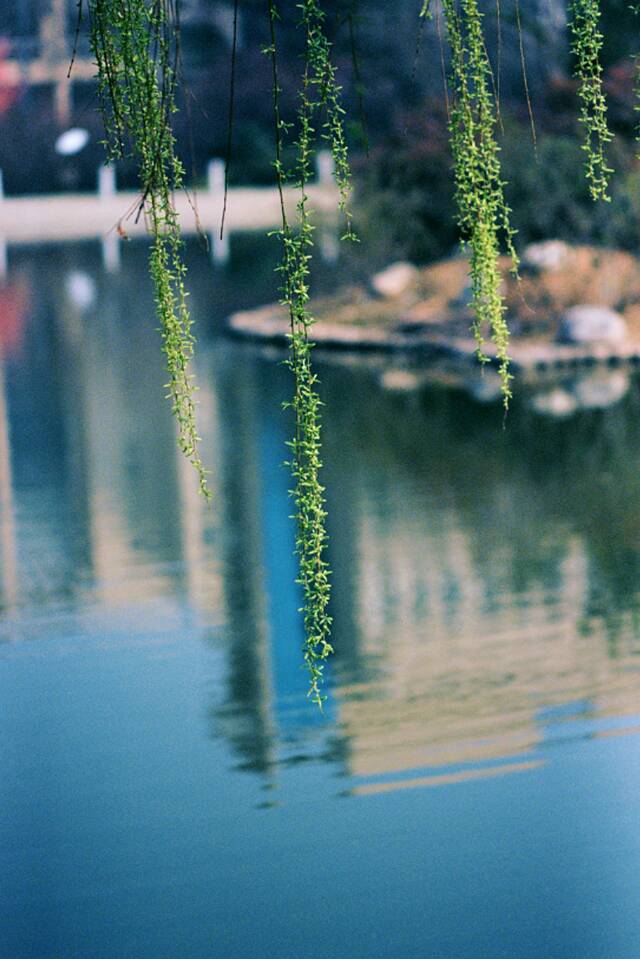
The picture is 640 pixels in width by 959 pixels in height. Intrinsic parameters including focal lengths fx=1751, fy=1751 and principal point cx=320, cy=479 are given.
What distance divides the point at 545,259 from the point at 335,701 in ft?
36.6

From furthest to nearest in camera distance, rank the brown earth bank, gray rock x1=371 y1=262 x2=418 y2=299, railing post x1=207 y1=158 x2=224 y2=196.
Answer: railing post x1=207 y1=158 x2=224 y2=196 → gray rock x1=371 y1=262 x2=418 y2=299 → the brown earth bank

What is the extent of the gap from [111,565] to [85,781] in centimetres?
293

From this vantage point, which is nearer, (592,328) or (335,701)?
(335,701)

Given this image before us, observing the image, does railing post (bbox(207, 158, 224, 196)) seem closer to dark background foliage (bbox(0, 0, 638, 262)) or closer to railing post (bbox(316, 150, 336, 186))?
dark background foliage (bbox(0, 0, 638, 262))

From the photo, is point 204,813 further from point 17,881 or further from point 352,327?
point 352,327

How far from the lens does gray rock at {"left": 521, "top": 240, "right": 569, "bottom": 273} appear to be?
56.5 ft

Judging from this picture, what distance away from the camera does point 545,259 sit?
1727 cm

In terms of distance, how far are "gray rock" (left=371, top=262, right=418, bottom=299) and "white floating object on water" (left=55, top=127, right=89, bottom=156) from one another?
55.5 ft

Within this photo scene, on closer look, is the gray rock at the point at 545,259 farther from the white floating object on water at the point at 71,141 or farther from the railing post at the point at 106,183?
the white floating object on water at the point at 71,141

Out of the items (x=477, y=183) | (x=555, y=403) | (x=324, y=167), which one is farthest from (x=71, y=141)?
(x=477, y=183)

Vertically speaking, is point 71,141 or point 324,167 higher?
point 71,141

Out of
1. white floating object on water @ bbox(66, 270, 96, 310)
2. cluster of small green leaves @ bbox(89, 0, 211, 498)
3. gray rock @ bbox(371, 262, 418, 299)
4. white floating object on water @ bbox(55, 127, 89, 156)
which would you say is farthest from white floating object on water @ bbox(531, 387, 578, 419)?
white floating object on water @ bbox(55, 127, 89, 156)

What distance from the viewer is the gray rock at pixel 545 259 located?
56.5 ft

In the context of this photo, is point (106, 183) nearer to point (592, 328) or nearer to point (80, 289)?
point (80, 289)
